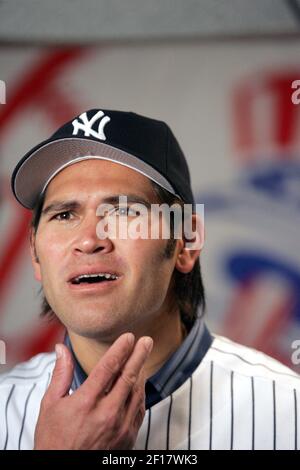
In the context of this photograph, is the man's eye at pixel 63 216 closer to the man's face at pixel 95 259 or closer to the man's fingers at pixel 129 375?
the man's face at pixel 95 259

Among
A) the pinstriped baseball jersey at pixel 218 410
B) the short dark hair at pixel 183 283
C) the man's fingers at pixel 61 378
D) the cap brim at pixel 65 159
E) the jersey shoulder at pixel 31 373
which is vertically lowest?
the pinstriped baseball jersey at pixel 218 410

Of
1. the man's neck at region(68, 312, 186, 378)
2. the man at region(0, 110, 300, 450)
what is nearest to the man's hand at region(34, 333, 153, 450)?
the man at region(0, 110, 300, 450)

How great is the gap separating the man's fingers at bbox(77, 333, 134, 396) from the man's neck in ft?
0.77

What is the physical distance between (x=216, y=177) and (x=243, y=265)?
0.27 meters

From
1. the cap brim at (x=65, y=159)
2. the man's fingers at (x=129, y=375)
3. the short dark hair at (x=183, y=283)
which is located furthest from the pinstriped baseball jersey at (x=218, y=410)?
the cap brim at (x=65, y=159)

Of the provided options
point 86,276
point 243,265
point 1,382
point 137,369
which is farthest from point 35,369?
point 243,265

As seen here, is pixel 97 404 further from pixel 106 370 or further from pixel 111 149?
pixel 111 149

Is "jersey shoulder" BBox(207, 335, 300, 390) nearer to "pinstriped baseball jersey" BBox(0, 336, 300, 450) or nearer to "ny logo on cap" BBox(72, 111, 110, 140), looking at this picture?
"pinstriped baseball jersey" BBox(0, 336, 300, 450)

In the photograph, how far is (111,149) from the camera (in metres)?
0.92

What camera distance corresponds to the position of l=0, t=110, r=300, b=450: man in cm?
89

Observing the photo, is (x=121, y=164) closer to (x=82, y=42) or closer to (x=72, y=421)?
(x=72, y=421)

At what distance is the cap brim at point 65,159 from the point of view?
93 cm

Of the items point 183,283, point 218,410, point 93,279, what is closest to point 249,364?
point 218,410

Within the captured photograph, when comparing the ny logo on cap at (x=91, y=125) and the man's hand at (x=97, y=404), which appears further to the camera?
the ny logo on cap at (x=91, y=125)
